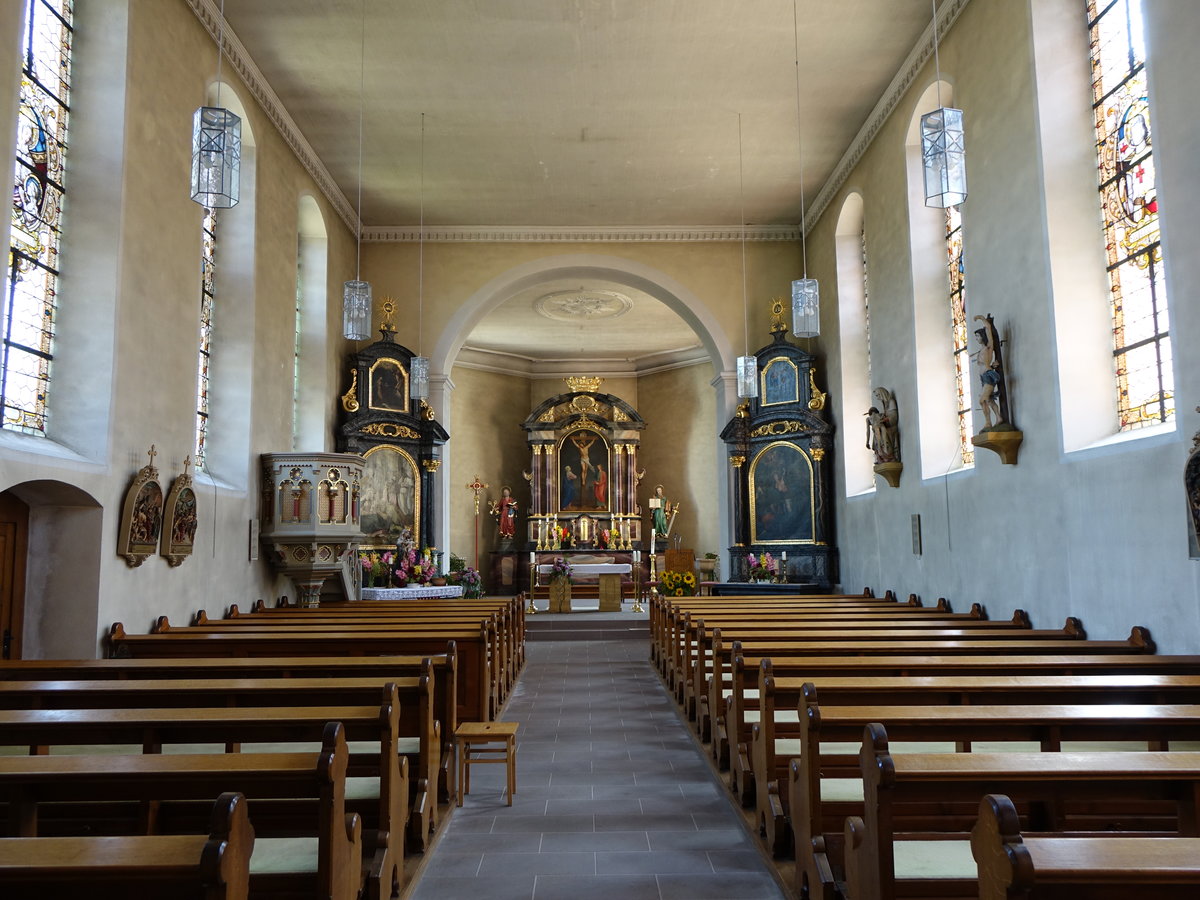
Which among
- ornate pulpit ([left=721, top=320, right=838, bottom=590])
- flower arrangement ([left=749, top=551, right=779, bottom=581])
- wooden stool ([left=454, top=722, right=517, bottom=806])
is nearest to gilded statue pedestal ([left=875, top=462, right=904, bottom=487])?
ornate pulpit ([left=721, top=320, right=838, bottom=590])

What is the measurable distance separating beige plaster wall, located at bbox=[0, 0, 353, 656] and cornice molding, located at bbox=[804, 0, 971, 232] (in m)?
7.30

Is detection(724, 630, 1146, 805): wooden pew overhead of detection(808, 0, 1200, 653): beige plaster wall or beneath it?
beneath

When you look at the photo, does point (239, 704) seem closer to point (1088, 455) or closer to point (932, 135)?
point (932, 135)

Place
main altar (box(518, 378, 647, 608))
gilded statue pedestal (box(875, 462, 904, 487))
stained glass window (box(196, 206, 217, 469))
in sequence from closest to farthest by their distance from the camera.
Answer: stained glass window (box(196, 206, 217, 469)), gilded statue pedestal (box(875, 462, 904, 487)), main altar (box(518, 378, 647, 608))

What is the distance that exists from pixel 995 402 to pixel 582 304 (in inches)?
476

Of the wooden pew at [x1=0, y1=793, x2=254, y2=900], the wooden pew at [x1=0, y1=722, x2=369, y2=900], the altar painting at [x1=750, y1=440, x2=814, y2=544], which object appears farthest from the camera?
the altar painting at [x1=750, y1=440, x2=814, y2=544]

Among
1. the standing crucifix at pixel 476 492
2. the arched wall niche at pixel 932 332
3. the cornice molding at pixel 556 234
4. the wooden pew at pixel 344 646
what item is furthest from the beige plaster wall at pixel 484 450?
the wooden pew at pixel 344 646

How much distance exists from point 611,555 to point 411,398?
7.04m

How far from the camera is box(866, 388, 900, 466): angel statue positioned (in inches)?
410

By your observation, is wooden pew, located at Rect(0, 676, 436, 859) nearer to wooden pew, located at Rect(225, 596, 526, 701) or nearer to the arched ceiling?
wooden pew, located at Rect(225, 596, 526, 701)

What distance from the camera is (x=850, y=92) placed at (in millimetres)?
10609

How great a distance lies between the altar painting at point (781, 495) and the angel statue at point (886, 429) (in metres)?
2.77

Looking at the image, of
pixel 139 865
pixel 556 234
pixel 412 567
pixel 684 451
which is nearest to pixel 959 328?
pixel 556 234

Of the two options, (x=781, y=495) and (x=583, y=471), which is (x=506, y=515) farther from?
(x=781, y=495)
